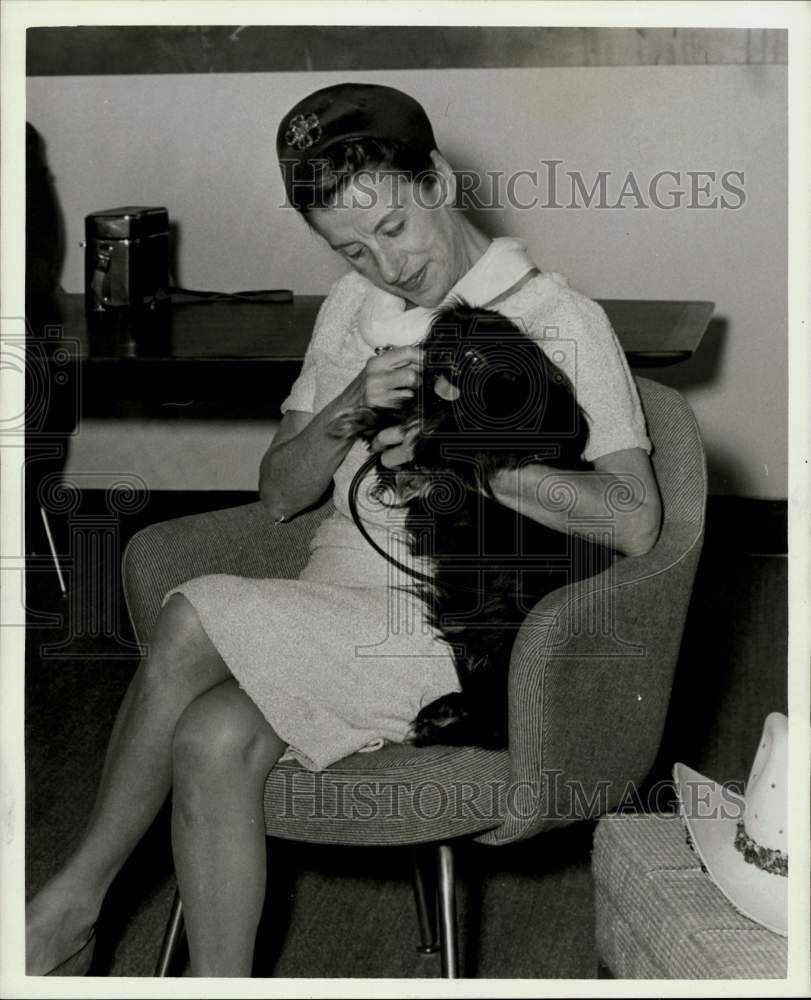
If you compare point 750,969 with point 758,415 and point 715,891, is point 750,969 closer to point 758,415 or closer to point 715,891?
point 715,891

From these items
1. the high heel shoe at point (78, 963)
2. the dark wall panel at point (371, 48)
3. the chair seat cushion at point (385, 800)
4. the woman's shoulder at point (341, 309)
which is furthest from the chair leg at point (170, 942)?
the dark wall panel at point (371, 48)

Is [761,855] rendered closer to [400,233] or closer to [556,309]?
[556,309]

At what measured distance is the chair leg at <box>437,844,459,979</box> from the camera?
5.47 ft

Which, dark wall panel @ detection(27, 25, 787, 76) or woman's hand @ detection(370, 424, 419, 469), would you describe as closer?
woman's hand @ detection(370, 424, 419, 469)

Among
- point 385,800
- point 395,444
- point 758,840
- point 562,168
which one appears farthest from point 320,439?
point 562,168

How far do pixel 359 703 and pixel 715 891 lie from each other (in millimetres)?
470

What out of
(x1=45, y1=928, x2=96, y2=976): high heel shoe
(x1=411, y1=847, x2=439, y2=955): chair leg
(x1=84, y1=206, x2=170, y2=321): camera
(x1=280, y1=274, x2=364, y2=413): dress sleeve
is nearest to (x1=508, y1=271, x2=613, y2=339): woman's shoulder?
(x1=280, y1=274, x2=364, y2=413): dress sleeve

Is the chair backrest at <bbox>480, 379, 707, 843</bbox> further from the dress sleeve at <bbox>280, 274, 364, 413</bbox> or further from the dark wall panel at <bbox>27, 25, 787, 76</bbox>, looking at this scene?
the dark wall panel at <bbox>27, 25, 787, 76</bbox>

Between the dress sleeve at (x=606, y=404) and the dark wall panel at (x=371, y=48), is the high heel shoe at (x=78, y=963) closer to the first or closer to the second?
the dress sleeve at (x=606, y=404)

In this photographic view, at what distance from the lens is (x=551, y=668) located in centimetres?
153

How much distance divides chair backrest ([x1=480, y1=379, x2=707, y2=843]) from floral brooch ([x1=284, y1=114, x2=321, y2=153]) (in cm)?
62

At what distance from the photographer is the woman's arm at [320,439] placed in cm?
160

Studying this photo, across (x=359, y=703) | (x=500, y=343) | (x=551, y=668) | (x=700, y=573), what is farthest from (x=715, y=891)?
(x=700, y=573)

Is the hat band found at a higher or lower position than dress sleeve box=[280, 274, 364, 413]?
lower
